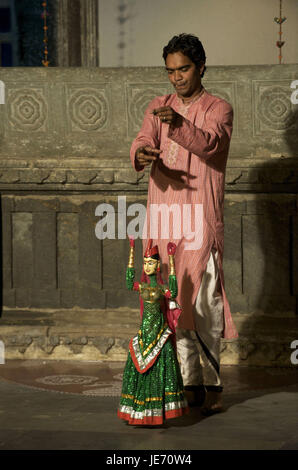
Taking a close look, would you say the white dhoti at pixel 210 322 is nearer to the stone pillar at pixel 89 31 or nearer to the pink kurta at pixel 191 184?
the pink kurta at pixel 191 184

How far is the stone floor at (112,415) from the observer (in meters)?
4.66

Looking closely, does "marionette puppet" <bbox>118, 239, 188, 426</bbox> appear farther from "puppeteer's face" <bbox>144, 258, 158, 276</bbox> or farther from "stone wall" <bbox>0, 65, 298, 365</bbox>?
"stone wall" <bbox>0, 65, 298, 365</bbox>

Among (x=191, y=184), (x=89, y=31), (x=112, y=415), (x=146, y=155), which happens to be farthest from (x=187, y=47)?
(x=89, y=31)

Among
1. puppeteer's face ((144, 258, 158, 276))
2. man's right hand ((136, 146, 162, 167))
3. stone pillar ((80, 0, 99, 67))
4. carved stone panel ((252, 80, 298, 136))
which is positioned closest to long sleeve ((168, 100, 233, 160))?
man's right hand ((136, 146, 162, 167))

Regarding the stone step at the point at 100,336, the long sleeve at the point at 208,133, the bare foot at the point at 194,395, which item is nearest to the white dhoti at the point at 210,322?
the bare foot at the point at 194,395

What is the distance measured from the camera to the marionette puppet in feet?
16.2

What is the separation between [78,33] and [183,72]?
5.46m

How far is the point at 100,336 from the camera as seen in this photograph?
7.45 m

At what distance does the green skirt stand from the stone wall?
2.32 meters

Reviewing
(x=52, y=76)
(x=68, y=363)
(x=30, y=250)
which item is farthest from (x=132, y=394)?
(x=52, y=76)

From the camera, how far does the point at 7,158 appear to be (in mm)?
7766

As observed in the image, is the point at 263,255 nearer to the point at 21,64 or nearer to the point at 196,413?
the point at 196,413

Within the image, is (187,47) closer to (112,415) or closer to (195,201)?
(195,201)

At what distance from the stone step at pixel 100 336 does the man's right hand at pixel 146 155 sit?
2491 mm
